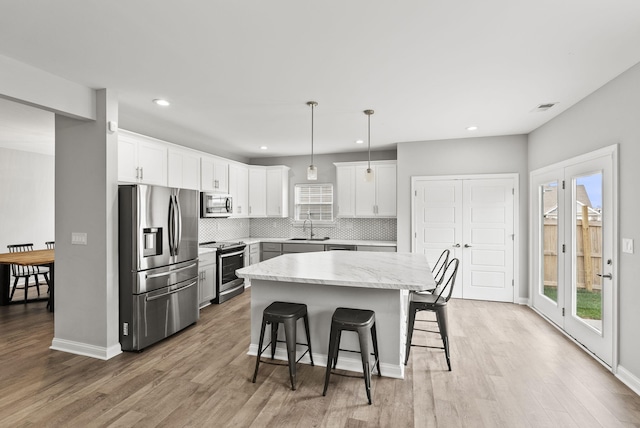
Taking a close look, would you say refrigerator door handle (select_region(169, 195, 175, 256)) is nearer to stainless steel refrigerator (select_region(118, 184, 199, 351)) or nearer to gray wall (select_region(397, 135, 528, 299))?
stainless steel refrigerator (select_region(118, 184, 199, 351))

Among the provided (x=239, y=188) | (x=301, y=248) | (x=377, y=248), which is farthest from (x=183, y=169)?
(x=377, y=248)

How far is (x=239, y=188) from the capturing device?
628cm

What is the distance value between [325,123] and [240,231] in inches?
131

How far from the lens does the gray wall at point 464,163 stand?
16.6 ft

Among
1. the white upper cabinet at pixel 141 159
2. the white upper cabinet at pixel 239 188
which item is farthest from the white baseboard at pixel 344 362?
the white upper cabinet at pixel 239 188

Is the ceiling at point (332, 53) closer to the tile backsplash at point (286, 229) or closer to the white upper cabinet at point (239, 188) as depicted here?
the white upper cabinet at point (239, 188)

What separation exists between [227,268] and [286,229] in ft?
6.28

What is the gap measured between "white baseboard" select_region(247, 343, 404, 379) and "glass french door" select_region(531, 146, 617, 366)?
196 centimetres

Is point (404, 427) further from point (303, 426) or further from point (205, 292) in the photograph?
point (205, 292)

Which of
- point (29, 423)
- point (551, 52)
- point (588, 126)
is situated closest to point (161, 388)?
point (29, 423)

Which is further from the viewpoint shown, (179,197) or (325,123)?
(325,123)

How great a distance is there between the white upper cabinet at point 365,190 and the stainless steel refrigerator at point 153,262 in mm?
3004

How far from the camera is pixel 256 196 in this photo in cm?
666

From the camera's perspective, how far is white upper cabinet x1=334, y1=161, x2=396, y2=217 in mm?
5949
